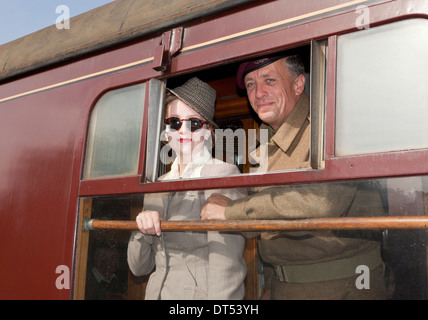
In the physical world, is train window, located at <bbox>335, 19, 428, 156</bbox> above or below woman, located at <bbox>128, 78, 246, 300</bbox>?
above

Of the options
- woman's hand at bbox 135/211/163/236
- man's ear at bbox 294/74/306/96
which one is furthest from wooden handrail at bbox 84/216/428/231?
man's ear at bbox 294/74/306/96

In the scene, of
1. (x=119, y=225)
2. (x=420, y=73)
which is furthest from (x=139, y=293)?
(x=420, y=73)

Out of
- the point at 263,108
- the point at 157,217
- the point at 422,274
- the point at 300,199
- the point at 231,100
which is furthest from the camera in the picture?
the point at 231,100

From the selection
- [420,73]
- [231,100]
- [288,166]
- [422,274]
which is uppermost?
[231,100]

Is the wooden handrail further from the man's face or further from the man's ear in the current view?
the man's ear

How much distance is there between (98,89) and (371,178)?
A: 4.52ft

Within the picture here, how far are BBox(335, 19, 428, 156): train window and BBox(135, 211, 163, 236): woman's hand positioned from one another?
2.46 ft

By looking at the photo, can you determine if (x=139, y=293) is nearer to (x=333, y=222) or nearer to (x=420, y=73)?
(x=333, y=222)

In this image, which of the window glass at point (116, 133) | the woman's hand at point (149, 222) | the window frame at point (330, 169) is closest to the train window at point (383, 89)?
the window frame at point (330, 169)

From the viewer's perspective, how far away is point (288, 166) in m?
1.77

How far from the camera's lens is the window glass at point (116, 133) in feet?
6.16

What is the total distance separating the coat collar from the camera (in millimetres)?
1808

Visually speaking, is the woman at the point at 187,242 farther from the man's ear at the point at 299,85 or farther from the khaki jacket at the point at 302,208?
the man's ear at the point at 299,85

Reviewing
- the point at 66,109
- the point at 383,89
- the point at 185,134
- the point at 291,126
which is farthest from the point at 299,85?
the point at 66,109
